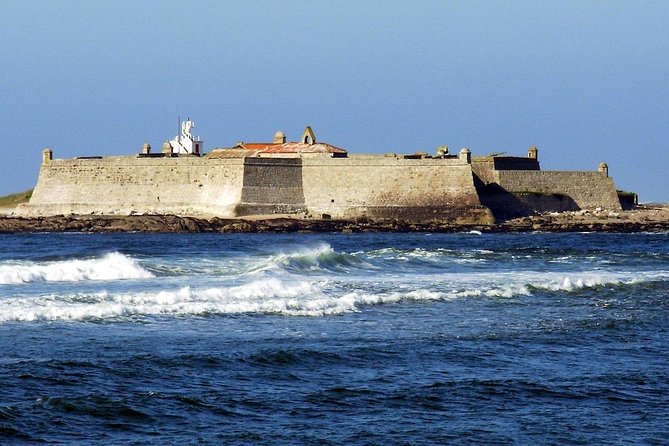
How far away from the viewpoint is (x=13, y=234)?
44.7 meters

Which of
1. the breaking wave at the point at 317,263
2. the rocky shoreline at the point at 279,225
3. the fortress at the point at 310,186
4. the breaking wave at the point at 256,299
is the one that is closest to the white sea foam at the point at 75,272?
the breaking wave at the point at 317,263

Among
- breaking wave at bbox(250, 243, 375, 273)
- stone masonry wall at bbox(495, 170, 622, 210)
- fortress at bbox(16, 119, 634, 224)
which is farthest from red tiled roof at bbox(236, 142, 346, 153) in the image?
breaking wave at bbox(250, 243, 375, 273)

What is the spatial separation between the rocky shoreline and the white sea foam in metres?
23.5

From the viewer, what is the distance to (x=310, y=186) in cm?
5212

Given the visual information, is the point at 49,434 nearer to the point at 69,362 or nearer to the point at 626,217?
the point at 69,362

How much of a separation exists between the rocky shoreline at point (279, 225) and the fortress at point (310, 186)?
1121 mm

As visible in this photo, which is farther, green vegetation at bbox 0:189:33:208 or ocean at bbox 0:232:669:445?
green vegetation at bbox 0:189:33:208

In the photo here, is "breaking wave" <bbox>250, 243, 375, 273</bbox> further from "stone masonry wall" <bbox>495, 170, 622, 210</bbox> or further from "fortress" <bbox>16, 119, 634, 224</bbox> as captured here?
"stone masonry wall" <bbox>495, 170, 622, 210</bbox>

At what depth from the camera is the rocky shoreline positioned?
155ft

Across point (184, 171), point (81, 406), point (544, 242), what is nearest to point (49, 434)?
point (81, 406)

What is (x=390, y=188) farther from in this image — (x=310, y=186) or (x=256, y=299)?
(x=256, y=299)

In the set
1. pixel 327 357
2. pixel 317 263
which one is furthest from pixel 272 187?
pixel 327 357

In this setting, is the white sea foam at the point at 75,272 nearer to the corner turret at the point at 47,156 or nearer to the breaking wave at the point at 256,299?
the breaking wave at the point at 256,299

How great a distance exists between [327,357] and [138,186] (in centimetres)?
4125
